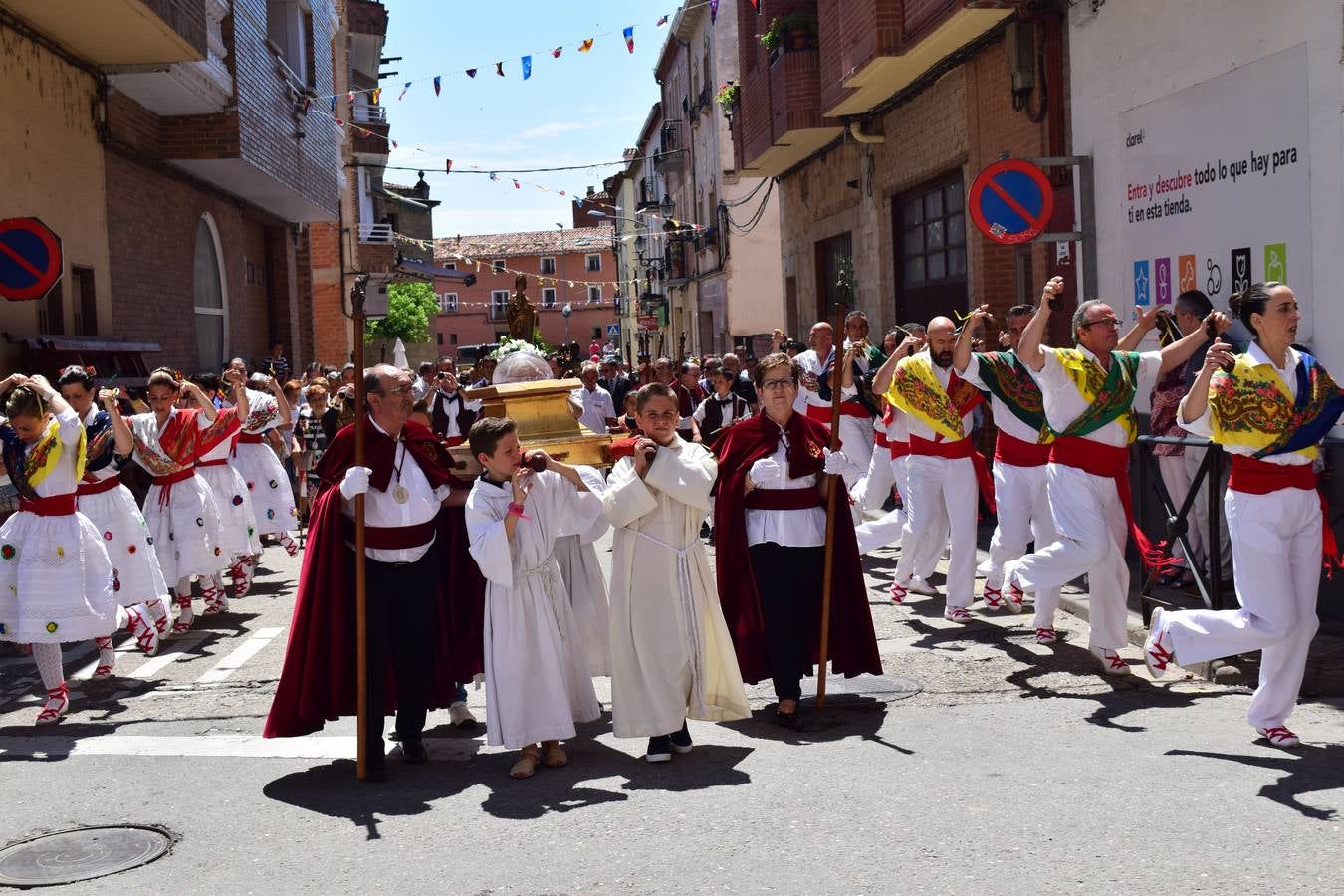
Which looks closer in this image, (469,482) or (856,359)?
(469,482)

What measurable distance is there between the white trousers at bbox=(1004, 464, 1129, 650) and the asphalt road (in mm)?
322

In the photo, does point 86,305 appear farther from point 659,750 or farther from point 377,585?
point 659,750

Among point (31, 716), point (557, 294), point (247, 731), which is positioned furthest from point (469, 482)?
point (557, 294)

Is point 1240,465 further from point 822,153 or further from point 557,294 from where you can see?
point 557,294

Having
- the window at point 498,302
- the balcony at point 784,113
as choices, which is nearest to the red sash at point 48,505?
the balcony at point 784,113

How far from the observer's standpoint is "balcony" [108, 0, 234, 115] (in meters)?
16.2

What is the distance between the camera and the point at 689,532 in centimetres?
673

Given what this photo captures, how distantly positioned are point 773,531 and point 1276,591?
224cm

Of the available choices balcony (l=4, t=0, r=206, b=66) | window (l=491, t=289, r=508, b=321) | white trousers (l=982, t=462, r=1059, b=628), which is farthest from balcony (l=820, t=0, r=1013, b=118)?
window (l=491, t=289, r=508, b=321)

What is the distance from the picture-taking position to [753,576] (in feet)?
23.6

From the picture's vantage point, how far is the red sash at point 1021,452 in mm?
9109

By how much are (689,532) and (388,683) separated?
4.87ft

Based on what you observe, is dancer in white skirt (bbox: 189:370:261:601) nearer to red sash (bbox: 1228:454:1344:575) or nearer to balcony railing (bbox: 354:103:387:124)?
red sash (bbox: 1228:454:1344:575)

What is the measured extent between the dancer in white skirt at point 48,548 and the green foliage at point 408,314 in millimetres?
55495
